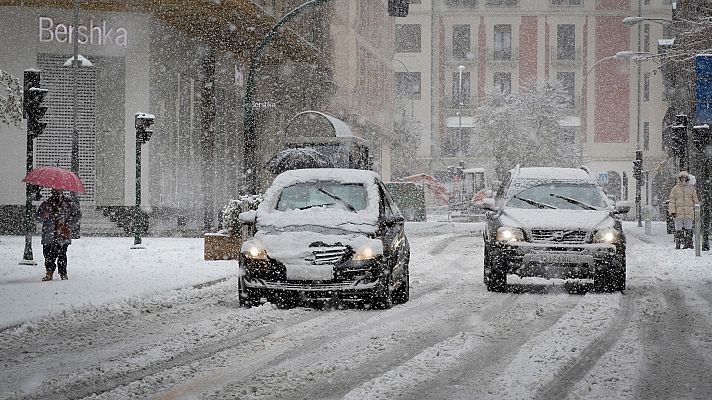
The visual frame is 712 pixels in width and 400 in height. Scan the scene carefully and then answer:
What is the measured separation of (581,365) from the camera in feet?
26.9

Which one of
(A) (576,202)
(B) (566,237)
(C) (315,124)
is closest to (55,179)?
(B) (566,237)

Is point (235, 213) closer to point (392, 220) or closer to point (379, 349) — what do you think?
point (392, 220)

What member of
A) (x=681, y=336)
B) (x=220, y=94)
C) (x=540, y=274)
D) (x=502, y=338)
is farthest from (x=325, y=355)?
(x=220, y=94)

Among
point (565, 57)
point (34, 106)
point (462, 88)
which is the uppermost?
point (565, 57)

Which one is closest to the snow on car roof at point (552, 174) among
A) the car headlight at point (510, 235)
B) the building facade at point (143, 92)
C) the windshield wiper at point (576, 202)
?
the windshield wiper at point (576, 202)

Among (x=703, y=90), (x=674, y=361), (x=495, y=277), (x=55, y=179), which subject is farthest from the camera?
(x=703, y=90)

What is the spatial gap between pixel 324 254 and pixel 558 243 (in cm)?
356

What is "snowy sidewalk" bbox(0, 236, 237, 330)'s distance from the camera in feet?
40.9

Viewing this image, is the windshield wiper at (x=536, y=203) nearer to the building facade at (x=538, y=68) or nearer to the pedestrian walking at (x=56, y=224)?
the pedestrian walking at (x=56, y=224)

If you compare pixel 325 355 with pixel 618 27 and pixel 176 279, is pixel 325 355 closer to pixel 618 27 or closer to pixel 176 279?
pixel 176 279

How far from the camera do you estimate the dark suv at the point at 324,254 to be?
11789 mm

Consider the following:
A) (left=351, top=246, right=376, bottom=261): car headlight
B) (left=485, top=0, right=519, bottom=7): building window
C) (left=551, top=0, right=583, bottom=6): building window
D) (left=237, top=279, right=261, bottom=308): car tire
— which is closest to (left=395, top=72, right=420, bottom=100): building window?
(left=485, top=0, right=519, bottom=7): building window

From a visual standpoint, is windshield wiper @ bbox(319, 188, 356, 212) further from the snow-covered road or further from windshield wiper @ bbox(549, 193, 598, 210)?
windshield wiper @ bbox(549, 193, 598, 210)

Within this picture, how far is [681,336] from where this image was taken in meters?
10.0
